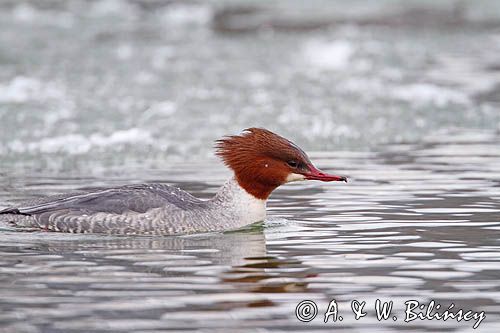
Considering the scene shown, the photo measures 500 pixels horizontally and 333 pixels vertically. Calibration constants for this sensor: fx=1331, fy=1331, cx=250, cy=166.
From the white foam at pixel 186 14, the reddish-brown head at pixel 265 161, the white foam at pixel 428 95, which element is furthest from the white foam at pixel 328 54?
the reddish-brown head at pixel 265 161

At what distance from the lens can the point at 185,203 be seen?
9273 mm

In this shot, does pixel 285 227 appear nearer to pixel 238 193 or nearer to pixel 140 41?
pixel 238 193

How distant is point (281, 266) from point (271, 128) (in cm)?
655

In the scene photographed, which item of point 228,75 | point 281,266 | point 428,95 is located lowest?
point 281,266

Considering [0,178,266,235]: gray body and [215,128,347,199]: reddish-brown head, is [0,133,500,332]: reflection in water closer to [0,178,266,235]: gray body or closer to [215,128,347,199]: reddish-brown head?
[0,178,266,235]: gray body

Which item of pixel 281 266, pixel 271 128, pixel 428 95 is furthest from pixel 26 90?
pixel 281 266

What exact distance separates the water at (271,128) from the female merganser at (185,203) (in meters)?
0.12

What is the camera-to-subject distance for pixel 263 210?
950 cm

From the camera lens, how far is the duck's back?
30.0 ft

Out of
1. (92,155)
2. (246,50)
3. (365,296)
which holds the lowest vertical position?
(365,296)

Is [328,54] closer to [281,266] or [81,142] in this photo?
[81,142]

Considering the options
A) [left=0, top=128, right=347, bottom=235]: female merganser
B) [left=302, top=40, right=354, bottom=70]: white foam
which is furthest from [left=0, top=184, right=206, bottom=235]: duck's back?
[left=302, top=40, right=354, bottom=70]: white foam

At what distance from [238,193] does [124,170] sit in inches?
119

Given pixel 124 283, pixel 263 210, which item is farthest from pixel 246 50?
pixel 124 283
